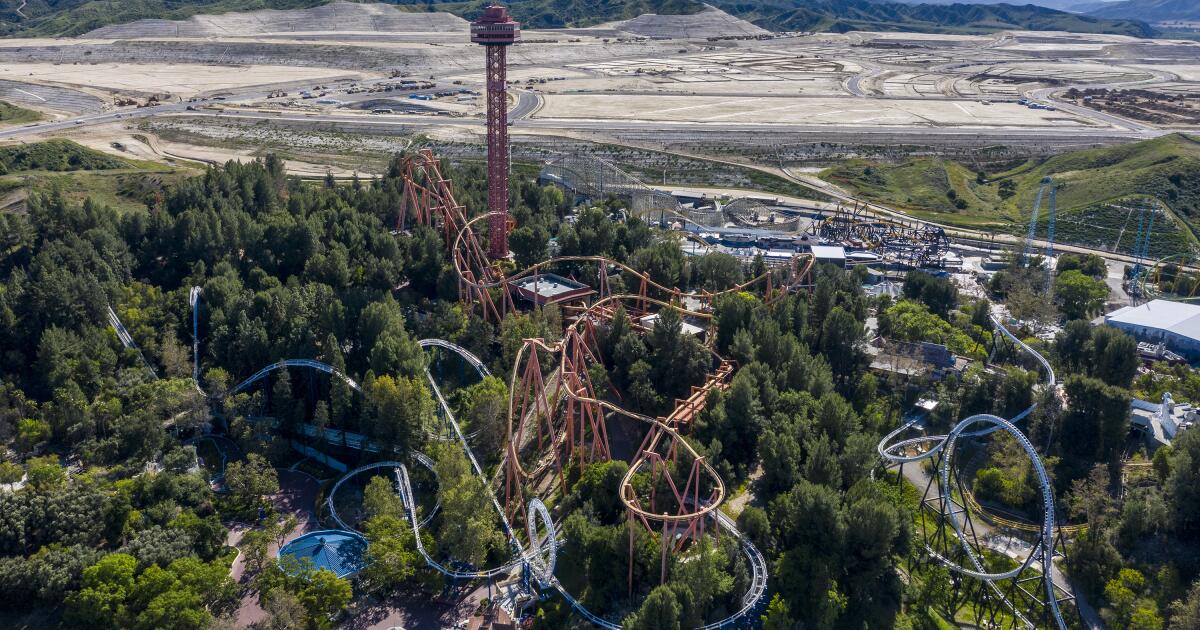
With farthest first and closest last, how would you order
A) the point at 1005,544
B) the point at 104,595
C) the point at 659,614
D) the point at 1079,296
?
the point at 1079,296
the point at 1005,544
the point at 104,595
the point at 659,614

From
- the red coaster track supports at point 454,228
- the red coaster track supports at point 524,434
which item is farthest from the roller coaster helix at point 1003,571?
the red coaster track supports at point 454,228

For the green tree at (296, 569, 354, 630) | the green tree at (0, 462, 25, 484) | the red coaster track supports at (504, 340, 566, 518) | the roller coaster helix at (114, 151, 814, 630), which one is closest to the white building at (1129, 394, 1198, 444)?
the roller coaster helix at (114, 151, 814, 630)

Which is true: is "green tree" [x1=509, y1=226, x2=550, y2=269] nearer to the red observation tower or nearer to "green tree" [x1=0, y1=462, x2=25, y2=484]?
the red observation tower

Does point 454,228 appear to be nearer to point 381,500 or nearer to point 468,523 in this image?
point 381,500

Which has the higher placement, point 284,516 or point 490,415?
point 490,415

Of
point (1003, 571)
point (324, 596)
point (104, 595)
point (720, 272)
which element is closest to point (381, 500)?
point (324, 596)

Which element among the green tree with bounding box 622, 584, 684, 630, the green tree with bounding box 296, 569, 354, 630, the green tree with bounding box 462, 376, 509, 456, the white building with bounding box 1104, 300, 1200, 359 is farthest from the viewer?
the white building with bounding box 1104, 300, 1200, 359
